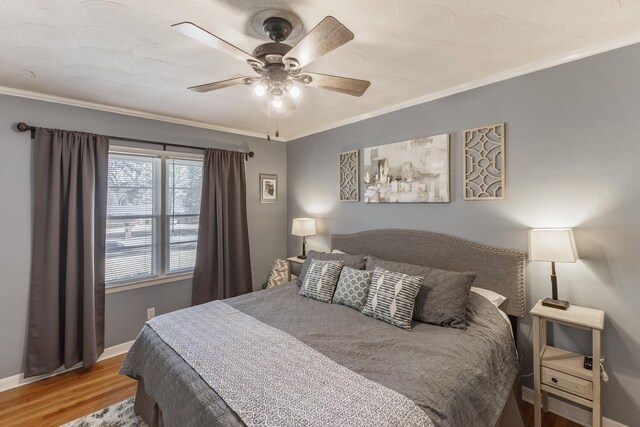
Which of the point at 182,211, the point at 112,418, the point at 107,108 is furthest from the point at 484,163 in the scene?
the point at 107,108

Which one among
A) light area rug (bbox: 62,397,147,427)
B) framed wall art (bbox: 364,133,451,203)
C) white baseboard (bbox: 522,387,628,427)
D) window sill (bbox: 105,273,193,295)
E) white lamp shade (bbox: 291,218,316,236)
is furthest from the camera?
white lamp shade (bbox: 291,218,316,236)

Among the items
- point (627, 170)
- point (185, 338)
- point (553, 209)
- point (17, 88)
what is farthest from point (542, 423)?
point (17, 88)

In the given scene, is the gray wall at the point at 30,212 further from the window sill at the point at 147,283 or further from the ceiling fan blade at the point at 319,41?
the ceiling fan blade at the point at 319,41

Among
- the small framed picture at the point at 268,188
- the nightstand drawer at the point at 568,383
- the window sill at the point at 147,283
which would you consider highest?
the small framed picture at the point at 268,188

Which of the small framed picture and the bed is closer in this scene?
the bed

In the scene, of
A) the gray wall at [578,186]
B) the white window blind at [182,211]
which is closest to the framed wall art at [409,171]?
the gray wall at [578,186]

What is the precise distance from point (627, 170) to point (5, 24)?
3695 mm

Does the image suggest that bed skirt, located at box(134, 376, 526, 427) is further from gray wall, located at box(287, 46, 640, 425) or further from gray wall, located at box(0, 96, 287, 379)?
gray wall, located at box(0, 96, 287, 379)

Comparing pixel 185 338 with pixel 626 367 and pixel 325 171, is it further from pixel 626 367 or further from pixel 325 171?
pixel 626 367

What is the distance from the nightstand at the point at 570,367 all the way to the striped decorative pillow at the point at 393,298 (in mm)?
762

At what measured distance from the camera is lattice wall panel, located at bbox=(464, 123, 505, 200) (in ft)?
7.79

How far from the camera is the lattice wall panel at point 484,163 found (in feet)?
7.79

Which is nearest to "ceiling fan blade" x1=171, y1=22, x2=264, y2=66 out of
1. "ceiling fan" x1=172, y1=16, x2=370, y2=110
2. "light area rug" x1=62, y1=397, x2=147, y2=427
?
"ceiling fan" x1=172, y1=16, x2=370, y2=110

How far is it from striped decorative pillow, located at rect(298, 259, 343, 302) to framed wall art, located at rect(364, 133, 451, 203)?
3.05ft
